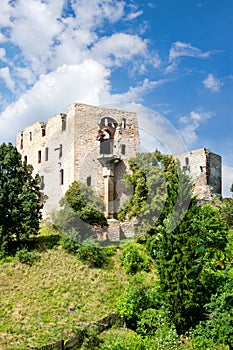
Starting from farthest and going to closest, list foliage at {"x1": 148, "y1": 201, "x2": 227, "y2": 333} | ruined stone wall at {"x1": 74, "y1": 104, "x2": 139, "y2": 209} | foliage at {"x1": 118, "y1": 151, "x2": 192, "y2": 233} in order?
1. ruined stone wall at {"x1": 74, "y1": 104, "x2": 139, "y2": 209}
2. foliage at {"x1": 118, "y1": 151, "x2": 192, "y2": 233}
3. foliage at {"x1": 148, "y1": 201, "x2": 227, "y2": 333}

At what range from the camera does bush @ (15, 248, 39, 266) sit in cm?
2294

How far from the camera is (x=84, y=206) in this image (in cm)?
2770

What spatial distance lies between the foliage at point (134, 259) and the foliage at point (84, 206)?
2.71 m

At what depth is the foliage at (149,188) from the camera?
983 inches

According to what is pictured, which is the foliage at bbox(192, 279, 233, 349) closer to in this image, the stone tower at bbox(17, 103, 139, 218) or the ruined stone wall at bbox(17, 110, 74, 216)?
the stone tower at bbox(17, 103, 139, 218)

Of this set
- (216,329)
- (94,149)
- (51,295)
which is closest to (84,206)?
(94,149)

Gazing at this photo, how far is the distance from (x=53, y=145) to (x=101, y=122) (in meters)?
4.52

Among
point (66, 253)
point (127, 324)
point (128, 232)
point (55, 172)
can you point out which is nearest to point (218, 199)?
point (128, 232)

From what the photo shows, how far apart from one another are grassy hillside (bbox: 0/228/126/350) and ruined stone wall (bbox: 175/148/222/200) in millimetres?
14240

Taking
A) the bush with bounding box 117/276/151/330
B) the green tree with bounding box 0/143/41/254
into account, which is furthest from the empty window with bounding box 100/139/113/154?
the bush with bounding box 117/276/151/330

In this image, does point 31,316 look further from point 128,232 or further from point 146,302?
point 128,232

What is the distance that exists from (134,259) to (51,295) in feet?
19.8

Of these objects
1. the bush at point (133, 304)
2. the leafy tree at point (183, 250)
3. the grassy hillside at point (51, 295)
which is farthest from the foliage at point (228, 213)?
the bush at point (133, 304)

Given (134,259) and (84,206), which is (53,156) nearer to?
(84,206)
